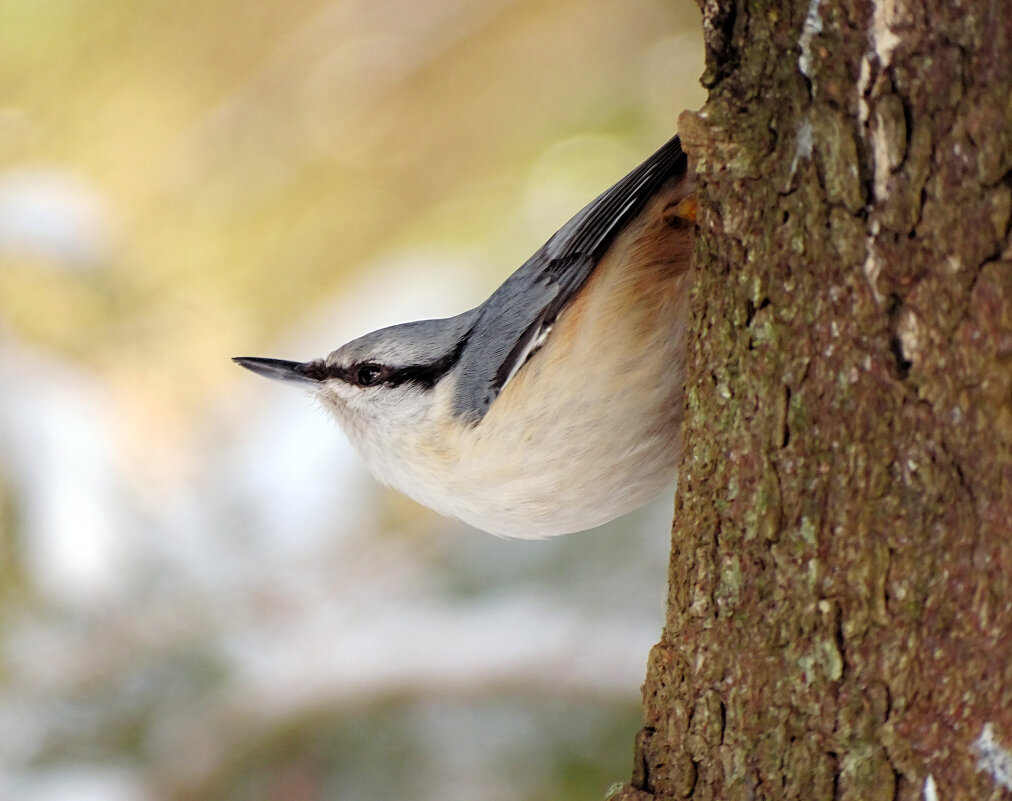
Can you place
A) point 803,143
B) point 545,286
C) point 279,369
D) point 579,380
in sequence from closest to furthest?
point 803,143 → point 579,380 → point 545,286 → point 279,369

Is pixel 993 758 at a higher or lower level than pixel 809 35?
A: lower

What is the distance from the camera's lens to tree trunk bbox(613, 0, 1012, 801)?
3.47 feet

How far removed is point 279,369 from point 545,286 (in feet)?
2.62

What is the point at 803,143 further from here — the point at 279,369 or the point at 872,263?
the point at 279,369

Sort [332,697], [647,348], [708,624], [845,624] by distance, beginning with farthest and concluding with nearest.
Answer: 1. [332,697]
2. [647,348]
3. [708,624]
4. [845,624]

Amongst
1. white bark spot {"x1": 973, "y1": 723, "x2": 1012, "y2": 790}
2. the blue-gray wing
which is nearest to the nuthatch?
the blue-gray wing

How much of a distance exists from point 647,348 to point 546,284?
0.81 feet

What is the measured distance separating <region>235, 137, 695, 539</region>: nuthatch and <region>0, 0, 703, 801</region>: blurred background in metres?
1.41

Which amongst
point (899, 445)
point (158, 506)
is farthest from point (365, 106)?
point (899, 445)

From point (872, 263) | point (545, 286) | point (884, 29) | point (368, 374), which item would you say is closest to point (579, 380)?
point (545, 286)

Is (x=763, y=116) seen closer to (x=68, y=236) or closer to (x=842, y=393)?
(x=842, y=393)

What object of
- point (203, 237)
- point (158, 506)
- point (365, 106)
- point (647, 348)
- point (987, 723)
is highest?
point (365, 106)

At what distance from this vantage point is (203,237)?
12.0 feet

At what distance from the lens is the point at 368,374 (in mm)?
2307
